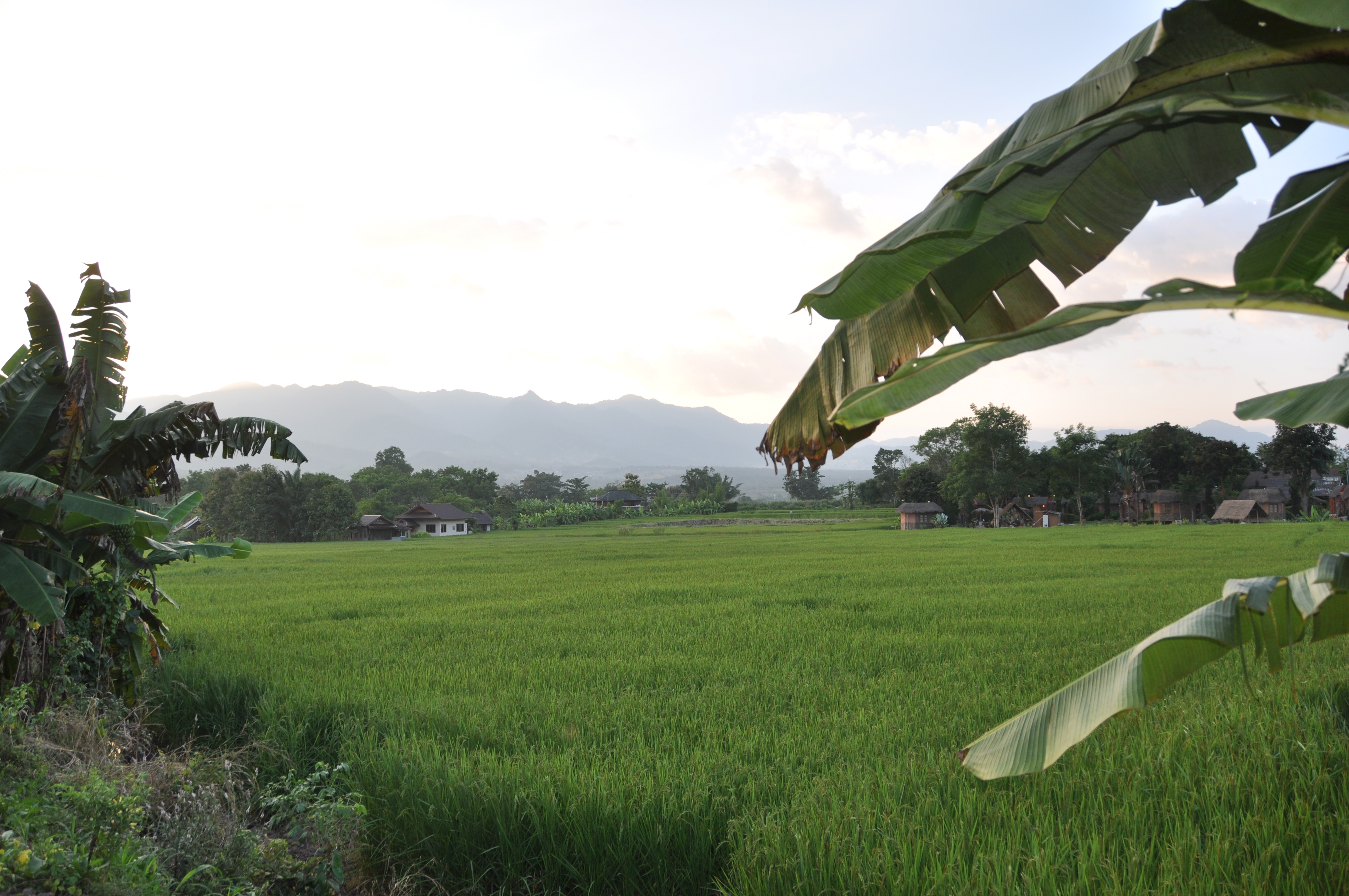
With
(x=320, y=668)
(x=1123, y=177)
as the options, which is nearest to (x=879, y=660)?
(x=1123, y=177)

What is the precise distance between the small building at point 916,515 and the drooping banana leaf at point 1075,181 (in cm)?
5455

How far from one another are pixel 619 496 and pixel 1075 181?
85.3m

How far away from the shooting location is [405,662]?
21.3 feet

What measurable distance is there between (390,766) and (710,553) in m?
20.1

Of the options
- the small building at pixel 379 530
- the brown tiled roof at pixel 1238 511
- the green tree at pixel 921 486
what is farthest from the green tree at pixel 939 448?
the small building at pixel 379 530

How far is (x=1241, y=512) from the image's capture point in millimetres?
45625

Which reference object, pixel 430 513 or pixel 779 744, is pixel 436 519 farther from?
pixel 779 744

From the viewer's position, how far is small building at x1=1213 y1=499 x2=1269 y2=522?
149 feet

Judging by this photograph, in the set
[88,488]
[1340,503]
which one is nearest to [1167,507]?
[1340,503]

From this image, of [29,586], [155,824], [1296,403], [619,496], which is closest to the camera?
[1296,403]

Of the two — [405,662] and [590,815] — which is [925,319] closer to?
[590,815]

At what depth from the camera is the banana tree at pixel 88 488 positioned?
447cm

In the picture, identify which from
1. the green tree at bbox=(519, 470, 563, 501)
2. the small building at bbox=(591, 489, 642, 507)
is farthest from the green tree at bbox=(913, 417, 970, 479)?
the green tree at bbox=(519, 470, 563, 501)

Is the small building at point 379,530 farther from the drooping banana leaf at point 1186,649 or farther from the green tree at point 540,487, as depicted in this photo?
the drooping banana leaf at point 1186,649
